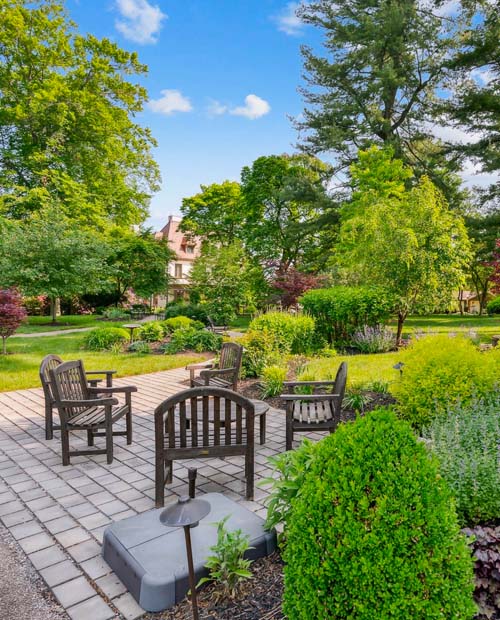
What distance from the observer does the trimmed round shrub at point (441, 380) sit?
407 cm

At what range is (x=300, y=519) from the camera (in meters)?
1.58

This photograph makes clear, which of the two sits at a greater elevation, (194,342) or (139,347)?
(194,342)

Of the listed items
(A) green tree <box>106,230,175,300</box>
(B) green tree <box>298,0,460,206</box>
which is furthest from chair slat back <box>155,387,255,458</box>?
(A) green tree <box>106,230,175,300</box>

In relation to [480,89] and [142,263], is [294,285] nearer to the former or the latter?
[142,263]

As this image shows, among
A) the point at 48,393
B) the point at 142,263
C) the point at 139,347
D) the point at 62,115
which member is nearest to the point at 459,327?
the point at 139,347

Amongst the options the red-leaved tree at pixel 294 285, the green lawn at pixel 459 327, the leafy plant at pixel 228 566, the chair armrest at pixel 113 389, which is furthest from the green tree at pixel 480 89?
the leafy plant at pixel 228 566

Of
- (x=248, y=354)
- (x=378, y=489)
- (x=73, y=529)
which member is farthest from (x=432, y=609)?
(x=248, y=354)

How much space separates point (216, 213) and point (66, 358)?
64.4 ft

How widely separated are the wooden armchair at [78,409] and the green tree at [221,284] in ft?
36.8

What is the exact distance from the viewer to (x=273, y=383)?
20.9ft

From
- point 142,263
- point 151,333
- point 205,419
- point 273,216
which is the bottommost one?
point 151,333

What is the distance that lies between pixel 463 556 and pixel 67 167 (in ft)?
75.7

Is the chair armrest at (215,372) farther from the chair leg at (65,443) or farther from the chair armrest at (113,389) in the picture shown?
the chair leg at (65,443)

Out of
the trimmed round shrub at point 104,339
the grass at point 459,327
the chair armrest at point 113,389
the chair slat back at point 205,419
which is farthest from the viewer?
the trimmed round shrub at point 104,339
